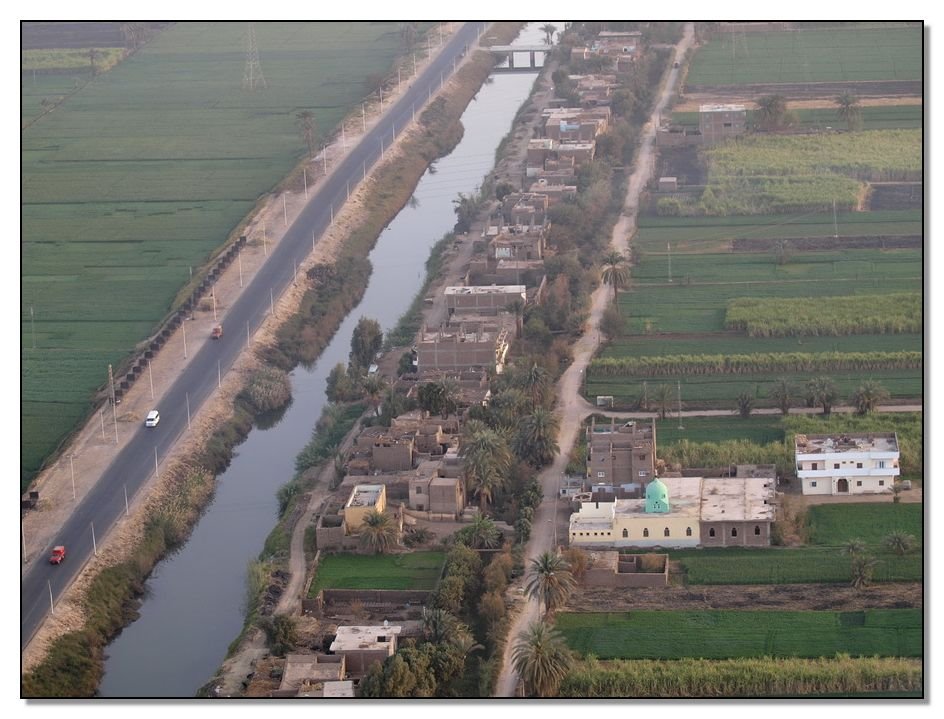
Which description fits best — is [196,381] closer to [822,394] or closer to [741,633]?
[822,394]

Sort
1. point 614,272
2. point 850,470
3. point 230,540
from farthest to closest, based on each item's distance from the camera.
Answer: point 614,272 → point 230,540 → point 850,470

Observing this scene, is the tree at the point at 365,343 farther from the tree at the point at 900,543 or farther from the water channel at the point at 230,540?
the tree at the point at 900,543

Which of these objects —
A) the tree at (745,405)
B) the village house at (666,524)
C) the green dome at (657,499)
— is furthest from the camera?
the tree at (745,405)

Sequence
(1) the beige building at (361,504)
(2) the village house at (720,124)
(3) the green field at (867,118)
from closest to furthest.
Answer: (1) the beige building at (361,504) → (2) the village house at (720,124) → (3) the green field at (867,118)

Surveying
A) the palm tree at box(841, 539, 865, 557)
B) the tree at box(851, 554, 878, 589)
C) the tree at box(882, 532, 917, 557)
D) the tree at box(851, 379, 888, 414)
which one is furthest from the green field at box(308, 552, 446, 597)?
the tree at box(851, 379, 888, 414)

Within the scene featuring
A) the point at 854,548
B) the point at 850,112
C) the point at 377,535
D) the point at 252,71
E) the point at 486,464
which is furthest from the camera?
the point at 252,71

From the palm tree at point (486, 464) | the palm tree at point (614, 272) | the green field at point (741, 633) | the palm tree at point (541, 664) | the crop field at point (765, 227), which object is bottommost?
the palm tree at point (541, 664)

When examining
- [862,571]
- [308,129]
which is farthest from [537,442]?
[308,129]

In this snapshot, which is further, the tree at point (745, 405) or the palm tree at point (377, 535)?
the tree at point (745, 405)

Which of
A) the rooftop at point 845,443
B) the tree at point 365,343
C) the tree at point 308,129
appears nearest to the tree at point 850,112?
the tree at point 308,129
